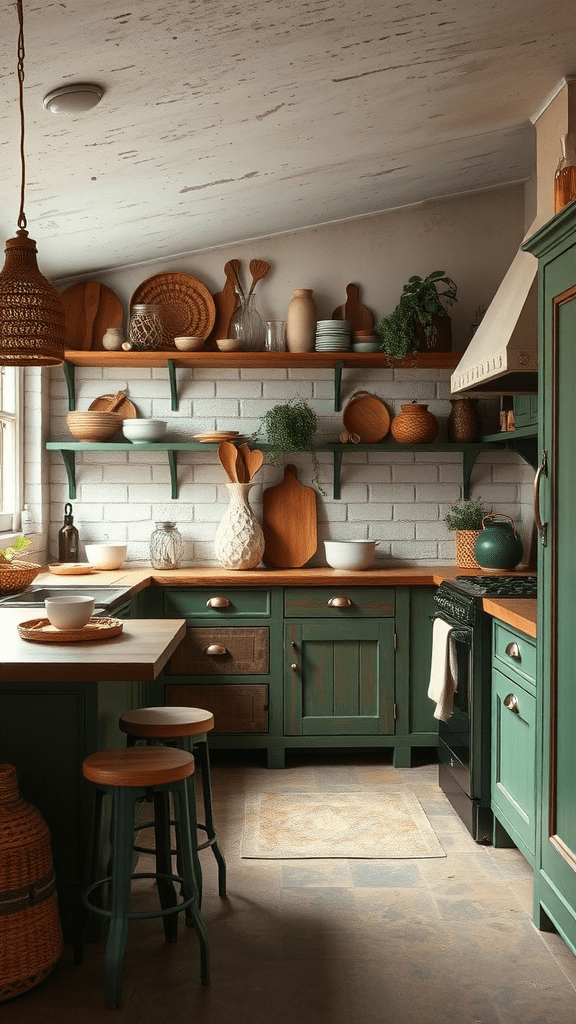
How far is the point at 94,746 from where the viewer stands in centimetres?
250

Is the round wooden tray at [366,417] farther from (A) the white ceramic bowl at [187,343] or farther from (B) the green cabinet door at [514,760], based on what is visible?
(B) the green cabinet door at [514,760]

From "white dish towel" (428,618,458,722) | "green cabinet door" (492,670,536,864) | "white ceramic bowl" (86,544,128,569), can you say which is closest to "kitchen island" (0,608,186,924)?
"green cabinet door" (492,670,536,864)

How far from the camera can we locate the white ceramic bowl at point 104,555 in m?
4.39

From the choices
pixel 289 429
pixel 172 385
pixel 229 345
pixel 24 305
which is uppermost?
pixel 229 345

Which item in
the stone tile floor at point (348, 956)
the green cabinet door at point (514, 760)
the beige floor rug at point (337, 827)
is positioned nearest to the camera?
the stone tile floor at point (348, 956)

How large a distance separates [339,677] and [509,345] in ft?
5.72

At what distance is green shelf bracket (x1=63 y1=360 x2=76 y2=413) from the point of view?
4.65m

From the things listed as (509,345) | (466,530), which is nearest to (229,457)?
(466,530)

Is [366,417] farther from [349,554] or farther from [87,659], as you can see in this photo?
[87,659]

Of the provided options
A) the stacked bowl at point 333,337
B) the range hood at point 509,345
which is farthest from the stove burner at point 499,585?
the stacked bowl at point 333,337

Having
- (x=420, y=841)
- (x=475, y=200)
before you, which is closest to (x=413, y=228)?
(x=475, y=200)

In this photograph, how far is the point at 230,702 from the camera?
13.8 ft

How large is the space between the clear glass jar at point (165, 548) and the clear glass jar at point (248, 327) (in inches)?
38.8

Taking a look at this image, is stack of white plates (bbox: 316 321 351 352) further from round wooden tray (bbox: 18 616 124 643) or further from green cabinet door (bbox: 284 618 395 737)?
round wooden tray (bbox: 18 616 124 643)
